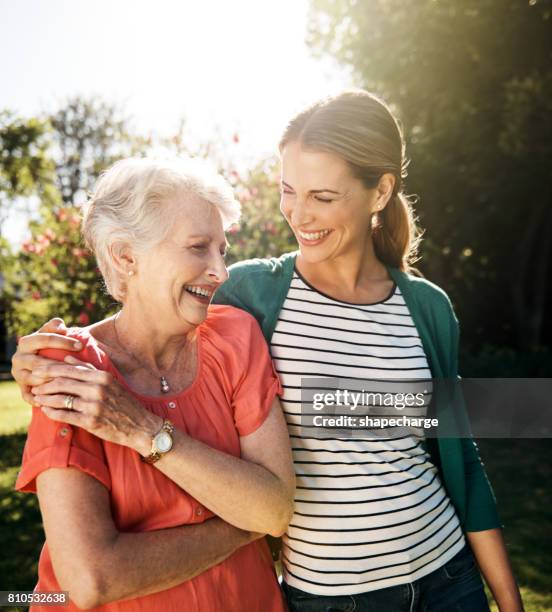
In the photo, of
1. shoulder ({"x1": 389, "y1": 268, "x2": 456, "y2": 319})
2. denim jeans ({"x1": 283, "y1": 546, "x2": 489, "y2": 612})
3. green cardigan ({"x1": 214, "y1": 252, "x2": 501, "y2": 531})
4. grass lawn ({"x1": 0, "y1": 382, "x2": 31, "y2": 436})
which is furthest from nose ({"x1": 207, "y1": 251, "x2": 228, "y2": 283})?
grass lawn ({"x1": 0, "y1": 382, "x2": 31, "y2": 436})

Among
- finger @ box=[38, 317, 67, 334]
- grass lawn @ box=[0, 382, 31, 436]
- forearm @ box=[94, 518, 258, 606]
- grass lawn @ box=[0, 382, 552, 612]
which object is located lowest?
grass lawn @ box=[0, 382, 31, 436]

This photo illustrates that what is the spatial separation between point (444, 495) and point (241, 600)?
2.96 ft

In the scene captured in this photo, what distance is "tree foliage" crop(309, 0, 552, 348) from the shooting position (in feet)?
36.9

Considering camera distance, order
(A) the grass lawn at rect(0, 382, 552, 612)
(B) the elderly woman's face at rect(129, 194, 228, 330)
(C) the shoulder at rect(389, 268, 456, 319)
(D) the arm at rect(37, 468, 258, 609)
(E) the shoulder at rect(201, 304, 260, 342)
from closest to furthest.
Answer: (D) the arm at rect(37, 468, 258, 609) → (B) the elderly woman's face at rect(129, 194, 228, 330) → (E) the shoulder at rect(201, 304, 260, 342) → (C) the shoulder at rect(389, 268, 456, 319) → (A) the grass lawn at rect(0, 382, 552, 612)

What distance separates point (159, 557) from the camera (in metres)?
1.66

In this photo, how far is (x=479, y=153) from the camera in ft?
42.3

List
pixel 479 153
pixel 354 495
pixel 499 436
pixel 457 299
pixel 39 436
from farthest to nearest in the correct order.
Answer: pixel 457 299
pixel 479 153
pixel 499 436
pixel 354 495
pixel 39 436

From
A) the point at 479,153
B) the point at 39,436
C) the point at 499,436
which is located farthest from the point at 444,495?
the point at 479,153

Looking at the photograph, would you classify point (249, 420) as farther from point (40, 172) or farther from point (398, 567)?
point (40, 172)

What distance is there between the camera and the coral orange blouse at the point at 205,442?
1642 millimetres

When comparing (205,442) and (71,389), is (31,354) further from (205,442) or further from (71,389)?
(205,442)

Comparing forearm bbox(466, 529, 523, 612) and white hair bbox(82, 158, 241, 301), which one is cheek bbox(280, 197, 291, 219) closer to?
white hair bbox(82, 158, 241, 301)

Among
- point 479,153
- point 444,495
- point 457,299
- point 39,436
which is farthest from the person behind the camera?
point 457,299

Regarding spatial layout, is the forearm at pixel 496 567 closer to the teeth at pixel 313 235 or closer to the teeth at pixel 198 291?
the teeth at pixel 313 235
